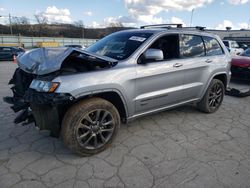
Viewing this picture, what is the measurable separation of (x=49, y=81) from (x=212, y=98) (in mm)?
3588

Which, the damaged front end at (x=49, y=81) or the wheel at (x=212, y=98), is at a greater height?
the damaged front end at (x=49, y=81)

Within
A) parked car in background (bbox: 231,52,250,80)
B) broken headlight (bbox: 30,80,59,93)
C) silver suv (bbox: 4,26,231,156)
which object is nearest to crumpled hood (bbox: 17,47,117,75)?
silver suv (bbox: 4,26,231,156)

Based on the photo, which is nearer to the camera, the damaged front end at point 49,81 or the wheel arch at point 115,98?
the damaged front end at point 49,81

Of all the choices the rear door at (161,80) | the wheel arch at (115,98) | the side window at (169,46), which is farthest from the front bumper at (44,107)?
the side window at (169,46)

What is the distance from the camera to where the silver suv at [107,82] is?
104 inches

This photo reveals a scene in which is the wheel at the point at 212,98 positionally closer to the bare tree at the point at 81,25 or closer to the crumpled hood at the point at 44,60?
the crumpled hood at the point at 44,60

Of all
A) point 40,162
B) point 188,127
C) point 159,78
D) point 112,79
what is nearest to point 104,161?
point 40,162

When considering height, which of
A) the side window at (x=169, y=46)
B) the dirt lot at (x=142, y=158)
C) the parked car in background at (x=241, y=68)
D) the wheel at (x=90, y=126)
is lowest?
the dirt lot at (x=142, y=158)

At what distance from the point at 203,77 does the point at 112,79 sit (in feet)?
7.19

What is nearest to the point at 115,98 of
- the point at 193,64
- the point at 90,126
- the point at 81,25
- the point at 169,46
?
the point at 90,126

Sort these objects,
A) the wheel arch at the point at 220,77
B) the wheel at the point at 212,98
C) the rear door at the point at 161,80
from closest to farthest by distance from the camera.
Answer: the rear door at the point at 161,80 < the wheel arch at the point at 220,77 < the wheel at the point at 212,98

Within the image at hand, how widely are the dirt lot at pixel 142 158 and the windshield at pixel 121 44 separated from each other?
138cm

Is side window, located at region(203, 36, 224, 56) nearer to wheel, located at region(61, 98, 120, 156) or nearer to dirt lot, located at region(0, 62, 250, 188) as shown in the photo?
dirt lot, located at region(0, 62, 250, 188)

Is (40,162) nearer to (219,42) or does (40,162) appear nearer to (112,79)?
(112,79)
